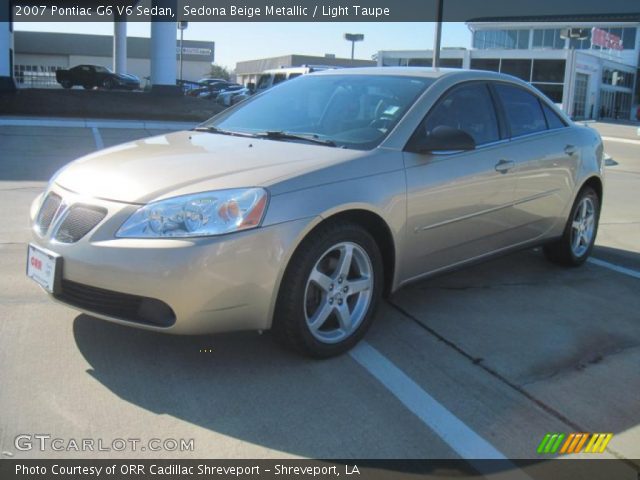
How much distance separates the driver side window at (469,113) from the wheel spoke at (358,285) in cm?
111

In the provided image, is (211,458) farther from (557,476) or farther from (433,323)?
(433,323)

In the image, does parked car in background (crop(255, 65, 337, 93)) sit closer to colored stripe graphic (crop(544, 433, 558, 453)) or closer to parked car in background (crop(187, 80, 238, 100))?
colored stripe graphic (crop(544, 433, 558, 453))

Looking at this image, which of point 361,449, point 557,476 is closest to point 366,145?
point 361,449

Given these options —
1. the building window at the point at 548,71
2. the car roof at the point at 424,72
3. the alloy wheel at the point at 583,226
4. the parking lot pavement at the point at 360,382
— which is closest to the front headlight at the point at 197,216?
the parking lot pavement at the point at 360,382

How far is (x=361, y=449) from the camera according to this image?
2.81 m

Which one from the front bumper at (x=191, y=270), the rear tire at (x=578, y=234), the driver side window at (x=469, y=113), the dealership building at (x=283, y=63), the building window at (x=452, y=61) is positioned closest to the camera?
the front bumper at (x=191, y=270)

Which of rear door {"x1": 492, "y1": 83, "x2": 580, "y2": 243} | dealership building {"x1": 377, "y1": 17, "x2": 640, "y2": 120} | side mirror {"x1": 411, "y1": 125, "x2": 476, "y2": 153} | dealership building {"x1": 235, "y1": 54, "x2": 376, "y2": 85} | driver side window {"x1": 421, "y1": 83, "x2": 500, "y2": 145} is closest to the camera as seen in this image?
side mirror {"x1": 411, "y1": 125, "x2": 476, "y2": 153}

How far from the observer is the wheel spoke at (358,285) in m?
3.73

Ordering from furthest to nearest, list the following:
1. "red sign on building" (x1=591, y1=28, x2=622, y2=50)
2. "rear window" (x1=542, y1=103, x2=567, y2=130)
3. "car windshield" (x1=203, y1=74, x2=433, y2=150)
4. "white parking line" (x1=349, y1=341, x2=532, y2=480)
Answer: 1. "red sign on building" (x1=591, y1=28, x2=622, y2=50)
2. "rear window" (x1=542, y1=103, x2=567, y2=130)
3. "car windshield" (x1=203, y1=74, x2=433, y2=150)
4. "white parking line" (x1=349, y1=341, x2=532, y2=480)

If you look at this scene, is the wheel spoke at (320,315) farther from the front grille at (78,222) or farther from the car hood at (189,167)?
the front grille at (78,222)

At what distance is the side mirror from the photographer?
Answer: 400 centimetres

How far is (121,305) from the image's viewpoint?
3.22 m

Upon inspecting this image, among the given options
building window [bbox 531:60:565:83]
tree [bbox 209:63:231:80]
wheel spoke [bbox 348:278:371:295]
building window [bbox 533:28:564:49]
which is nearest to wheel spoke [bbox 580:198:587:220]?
wheel spoke [bbox 348:278:371:295]

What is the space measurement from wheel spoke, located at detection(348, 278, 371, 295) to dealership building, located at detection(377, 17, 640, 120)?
45.0 metres
